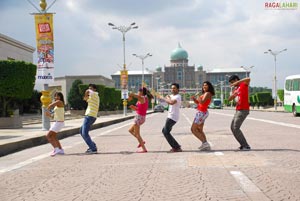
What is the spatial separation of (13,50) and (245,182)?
59703 millimetres

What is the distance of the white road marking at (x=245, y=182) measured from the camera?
21.1ft

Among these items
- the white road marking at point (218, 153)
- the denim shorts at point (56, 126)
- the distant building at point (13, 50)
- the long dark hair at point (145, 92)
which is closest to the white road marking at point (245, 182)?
the white road marking at point (218, 153)

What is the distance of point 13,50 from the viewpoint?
62906mm

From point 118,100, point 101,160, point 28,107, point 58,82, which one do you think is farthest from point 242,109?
point 58,82

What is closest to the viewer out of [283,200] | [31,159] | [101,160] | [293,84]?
[283,200]

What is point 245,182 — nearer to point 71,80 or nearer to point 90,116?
point 90,116

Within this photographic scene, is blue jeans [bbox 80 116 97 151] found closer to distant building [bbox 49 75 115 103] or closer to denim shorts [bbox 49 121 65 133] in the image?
denim shorts [bbox 49 121 65 133]

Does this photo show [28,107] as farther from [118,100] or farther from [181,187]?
[181,187]

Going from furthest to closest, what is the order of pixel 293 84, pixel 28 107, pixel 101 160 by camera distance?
1. pixel 28 107
2. pixel 293 84
3. pixel 101 160

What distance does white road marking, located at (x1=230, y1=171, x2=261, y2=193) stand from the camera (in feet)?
21.1

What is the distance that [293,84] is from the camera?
38375 millimetres

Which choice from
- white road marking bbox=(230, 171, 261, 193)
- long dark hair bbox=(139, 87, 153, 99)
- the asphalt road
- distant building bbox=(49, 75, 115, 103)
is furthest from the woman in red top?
distant building bbox=(49, 75, 115, 103)

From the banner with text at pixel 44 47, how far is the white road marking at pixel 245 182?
13813mm

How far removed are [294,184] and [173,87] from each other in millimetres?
5161
